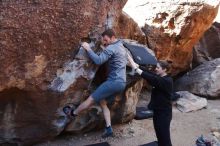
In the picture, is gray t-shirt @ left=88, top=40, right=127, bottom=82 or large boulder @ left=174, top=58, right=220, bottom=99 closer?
gray t-shirt @ left=88, top=40, right=127, bottom=82

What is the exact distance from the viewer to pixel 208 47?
12.5 metres

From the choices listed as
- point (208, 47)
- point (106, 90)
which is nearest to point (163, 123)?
point (106, 90)

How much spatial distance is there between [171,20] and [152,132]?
3.33 m

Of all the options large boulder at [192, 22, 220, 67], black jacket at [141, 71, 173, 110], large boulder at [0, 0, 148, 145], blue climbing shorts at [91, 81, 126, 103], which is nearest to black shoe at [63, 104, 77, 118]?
large boulder at [0, 0, 148, 145]

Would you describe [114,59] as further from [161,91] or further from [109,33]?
[161,91]

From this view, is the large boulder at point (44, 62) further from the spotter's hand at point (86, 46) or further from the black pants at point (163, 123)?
the black pants at point (163, 123)

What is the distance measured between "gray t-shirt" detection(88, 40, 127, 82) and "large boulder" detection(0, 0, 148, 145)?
0.29 meters

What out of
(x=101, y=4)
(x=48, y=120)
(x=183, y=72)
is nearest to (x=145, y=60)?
(x=101, y=4)

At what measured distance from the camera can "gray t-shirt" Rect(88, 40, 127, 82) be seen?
5.91 m

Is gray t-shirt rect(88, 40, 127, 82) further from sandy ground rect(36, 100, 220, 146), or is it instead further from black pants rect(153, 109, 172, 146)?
sandy ground rect(36, 100, 220, 146)

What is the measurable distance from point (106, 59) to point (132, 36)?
192cm

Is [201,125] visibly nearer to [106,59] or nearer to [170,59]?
[170,59]

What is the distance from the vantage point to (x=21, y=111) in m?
5.86

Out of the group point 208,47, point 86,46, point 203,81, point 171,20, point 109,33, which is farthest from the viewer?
point 208,47
